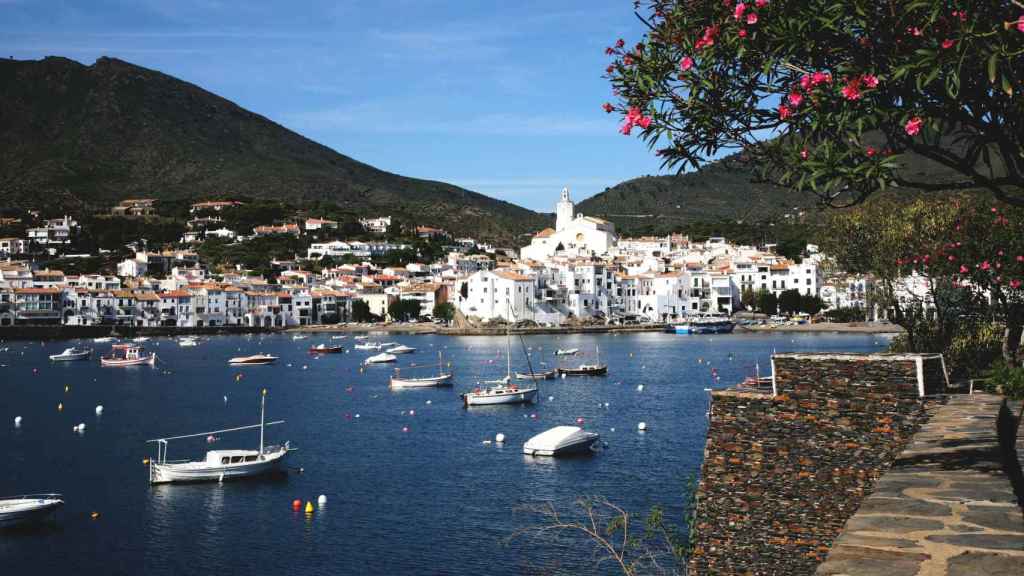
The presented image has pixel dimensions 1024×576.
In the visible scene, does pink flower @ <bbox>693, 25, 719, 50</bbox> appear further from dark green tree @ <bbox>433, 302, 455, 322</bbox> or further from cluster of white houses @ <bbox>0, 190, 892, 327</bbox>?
dark green tree @ <bbox>433, 302, 455, 322</bbox>

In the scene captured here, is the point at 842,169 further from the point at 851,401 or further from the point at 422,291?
the point at 422,291

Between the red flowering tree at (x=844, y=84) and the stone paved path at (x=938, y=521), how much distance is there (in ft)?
6.65

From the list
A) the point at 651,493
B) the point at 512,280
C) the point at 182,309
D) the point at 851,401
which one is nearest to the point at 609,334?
the point at 512,280

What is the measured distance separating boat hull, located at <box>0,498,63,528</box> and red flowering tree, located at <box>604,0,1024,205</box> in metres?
20.5

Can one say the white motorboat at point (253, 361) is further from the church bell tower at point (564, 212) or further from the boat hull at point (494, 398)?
the church bell tower at point (564, 212)

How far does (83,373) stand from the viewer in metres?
67.8

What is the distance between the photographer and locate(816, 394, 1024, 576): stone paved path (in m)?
4.49

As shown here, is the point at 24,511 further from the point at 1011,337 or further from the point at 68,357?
the point at 68,357

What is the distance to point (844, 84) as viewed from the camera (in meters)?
6.20

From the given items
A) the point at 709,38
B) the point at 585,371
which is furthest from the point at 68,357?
the point at 709,38

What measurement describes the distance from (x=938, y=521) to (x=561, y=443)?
2462cm

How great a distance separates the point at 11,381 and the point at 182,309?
192 ft

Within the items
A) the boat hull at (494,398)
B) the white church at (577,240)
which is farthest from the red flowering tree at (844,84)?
the white church at (577,240)

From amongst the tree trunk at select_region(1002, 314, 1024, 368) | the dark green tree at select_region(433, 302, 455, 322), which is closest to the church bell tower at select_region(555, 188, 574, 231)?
the dark green tree at select_region(433, 302, 455, 322)
